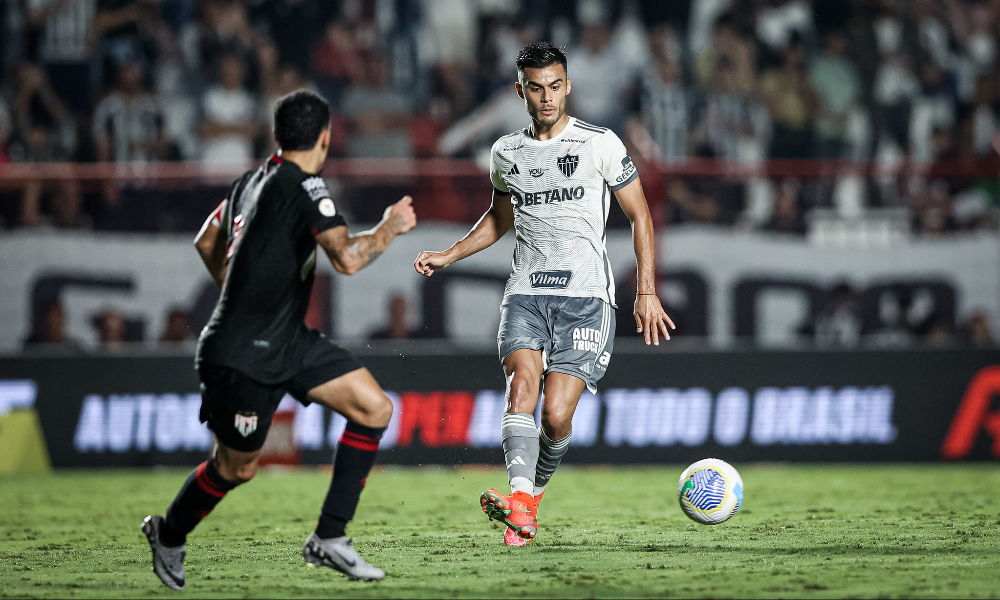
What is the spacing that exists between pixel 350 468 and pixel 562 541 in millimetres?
1586

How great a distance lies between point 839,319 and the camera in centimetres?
1120

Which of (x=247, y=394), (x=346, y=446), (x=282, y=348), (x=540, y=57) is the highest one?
(x=540, y=57)

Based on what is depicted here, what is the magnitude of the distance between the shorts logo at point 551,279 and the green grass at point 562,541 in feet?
4.43

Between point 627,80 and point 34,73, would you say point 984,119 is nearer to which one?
point 627,80

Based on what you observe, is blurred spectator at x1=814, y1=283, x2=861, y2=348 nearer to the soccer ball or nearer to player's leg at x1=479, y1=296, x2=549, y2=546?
the soccer ball

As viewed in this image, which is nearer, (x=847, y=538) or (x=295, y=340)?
(x=295, y=340)

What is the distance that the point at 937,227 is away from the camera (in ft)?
36.8

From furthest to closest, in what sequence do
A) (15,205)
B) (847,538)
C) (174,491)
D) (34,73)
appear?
(34,73) → (15,205) → (174,491) → (847,538)

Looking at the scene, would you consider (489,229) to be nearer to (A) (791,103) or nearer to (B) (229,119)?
(B) (229,119)

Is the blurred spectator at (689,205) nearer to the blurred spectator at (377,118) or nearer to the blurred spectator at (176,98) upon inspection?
the blurred spectator at (377,118)

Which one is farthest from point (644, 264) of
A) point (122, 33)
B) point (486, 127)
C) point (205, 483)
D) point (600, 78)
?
point (122, 33)

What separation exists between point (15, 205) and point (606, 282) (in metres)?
6.95

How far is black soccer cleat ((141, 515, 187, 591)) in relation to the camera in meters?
4.96

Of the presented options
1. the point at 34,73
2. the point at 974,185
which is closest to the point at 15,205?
the point at 34,73
